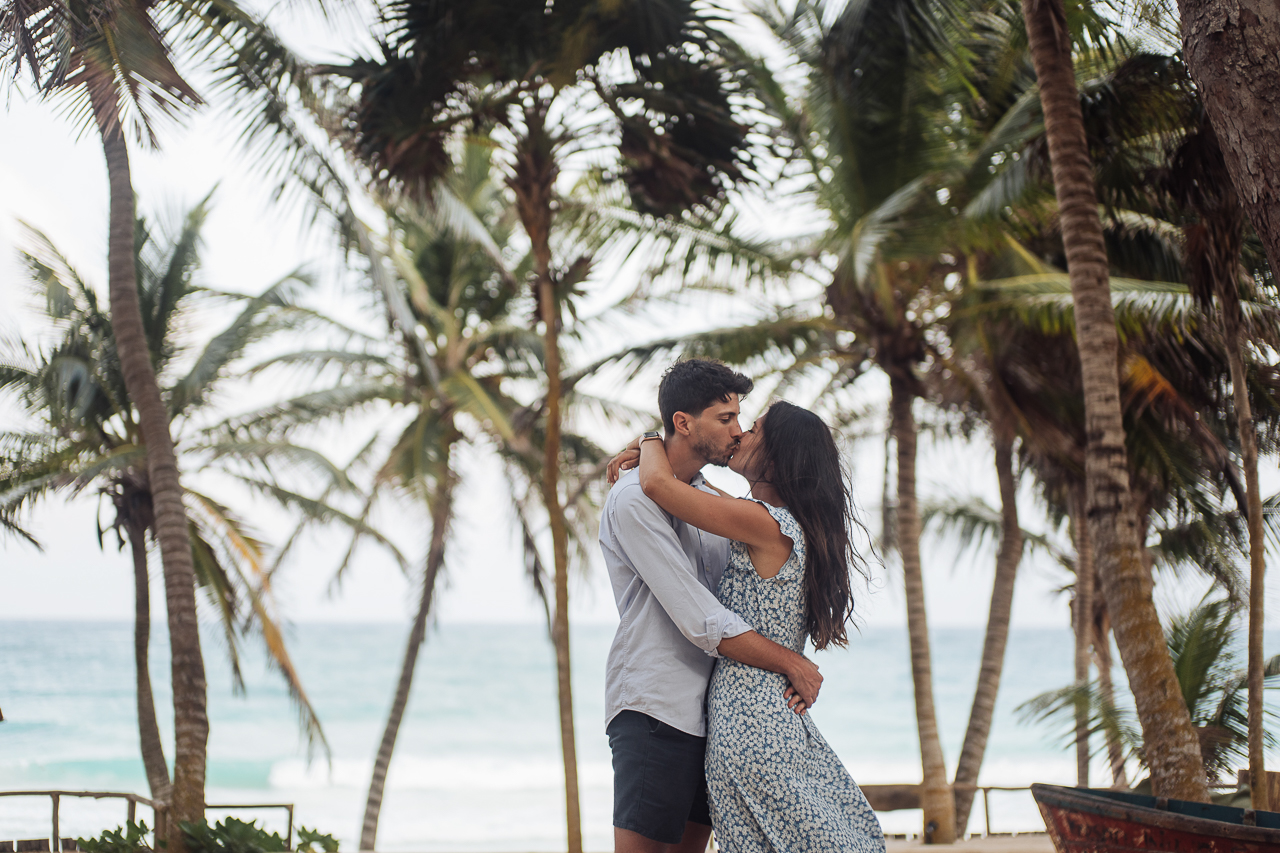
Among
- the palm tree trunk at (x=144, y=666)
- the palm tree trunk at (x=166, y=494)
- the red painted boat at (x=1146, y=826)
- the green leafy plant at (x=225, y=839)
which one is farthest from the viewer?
the palm tree trunk at (x=144, y=666)

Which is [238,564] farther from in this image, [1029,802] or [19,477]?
[1029,802]

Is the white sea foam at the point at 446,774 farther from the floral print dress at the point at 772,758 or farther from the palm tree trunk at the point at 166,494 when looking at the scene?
the floral print dress at the point at 772,758

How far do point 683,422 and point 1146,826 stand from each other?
1895 millimetres

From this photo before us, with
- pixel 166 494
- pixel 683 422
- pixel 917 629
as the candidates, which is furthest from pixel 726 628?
pixel 917 629

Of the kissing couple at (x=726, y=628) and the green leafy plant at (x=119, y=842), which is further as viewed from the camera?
the green leafy plant at (x=119, y=842)

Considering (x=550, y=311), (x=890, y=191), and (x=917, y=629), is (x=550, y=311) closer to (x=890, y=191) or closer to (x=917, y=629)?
(x=890, y=191)

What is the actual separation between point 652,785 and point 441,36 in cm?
582

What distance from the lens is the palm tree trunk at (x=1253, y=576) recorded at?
4461 millimetres

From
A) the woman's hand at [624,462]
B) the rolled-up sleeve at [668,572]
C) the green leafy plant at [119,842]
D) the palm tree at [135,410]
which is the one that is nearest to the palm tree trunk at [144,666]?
the palm tree at [135,410]

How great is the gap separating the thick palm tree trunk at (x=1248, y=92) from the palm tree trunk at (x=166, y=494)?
17.1ft

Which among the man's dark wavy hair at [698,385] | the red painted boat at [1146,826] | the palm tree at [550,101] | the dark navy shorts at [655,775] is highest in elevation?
the palm tree at [550,101]

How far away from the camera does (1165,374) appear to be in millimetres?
9195

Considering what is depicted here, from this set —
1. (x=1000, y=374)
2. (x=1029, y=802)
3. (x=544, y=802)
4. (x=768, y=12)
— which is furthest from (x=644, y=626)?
(x=544, y=802)

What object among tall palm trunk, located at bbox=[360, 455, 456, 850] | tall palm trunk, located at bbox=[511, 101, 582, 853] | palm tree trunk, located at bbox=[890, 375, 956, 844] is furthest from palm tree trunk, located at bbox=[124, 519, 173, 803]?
palm tree trunk, located at bbox=[890, 375, 956, 844]
